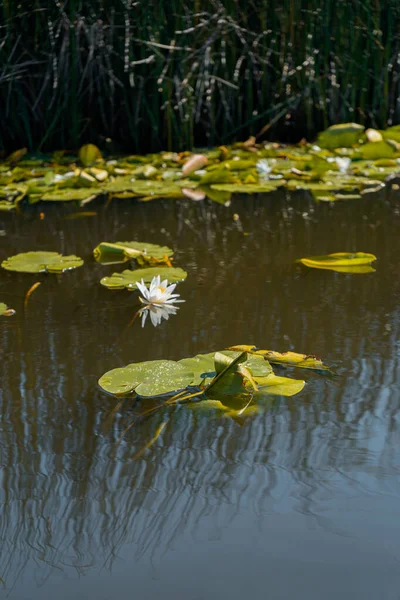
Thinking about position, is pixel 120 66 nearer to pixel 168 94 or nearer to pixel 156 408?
pixel 168 94

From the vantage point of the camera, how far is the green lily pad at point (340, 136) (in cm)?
372

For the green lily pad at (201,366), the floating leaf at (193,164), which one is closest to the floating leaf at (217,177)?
the floating leaf at (193,164)

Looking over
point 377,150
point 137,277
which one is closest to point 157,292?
point 137,277

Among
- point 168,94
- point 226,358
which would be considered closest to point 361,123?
point 168,94

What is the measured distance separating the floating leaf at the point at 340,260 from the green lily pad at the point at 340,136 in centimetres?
190

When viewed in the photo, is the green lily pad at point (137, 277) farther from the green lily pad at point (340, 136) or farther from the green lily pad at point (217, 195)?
the green lily pad at point (340, 136)

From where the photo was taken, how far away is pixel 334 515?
92cm

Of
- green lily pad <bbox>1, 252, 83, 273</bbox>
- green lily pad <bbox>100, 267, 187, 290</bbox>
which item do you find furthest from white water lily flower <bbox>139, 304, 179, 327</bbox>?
green lily pad <bbox>1, 252, 83, 273</bbox>

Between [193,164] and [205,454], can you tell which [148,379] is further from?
[193,164]

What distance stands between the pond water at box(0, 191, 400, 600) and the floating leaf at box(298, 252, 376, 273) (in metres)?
0.03

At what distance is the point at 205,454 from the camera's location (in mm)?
1077

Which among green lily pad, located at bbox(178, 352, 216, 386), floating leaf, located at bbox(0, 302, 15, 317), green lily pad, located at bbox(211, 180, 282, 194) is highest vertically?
green lily pad, located at bbox(178, 352, 216, 386)

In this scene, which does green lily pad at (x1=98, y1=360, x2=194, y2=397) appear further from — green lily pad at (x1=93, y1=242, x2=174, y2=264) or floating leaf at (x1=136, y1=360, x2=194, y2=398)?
green lily pad at (x1=93, y1=242, x2=174, y2=264)

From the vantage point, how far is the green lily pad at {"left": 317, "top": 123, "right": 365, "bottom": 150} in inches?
146
